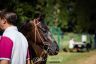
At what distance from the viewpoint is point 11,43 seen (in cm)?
530

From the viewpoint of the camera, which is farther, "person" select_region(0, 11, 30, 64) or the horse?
the horse

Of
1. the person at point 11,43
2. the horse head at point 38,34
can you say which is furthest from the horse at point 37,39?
the person at point 11,43

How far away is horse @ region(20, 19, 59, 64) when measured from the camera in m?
8.15

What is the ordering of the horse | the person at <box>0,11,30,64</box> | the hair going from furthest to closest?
the horse → the hair → the person at <box>0,11,30,64</box>

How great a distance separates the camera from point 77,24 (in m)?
59.2

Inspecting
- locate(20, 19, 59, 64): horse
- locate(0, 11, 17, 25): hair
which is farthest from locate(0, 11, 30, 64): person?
locate(20, 19, 59, 64): horse

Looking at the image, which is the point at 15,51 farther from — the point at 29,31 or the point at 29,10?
the point at 29,10

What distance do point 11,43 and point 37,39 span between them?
2.94 metres

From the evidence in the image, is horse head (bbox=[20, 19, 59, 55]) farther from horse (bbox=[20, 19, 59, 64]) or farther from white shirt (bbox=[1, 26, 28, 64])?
white shirt (bbox=[1, 26, 28, 64])

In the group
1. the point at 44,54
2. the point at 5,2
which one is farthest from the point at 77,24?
the point at 44,54

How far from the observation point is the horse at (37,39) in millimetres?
8148

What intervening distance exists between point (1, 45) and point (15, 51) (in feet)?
0.63

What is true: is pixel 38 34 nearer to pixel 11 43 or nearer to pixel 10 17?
pixel 10 17

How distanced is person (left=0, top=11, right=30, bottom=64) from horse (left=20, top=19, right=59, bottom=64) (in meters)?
2.53
